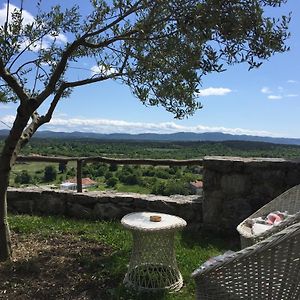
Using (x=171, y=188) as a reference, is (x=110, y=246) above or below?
below

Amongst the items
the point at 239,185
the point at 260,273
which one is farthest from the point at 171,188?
the point at 260,273

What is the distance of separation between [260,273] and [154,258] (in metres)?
1.87

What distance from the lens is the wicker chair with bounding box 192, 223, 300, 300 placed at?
2.00 m

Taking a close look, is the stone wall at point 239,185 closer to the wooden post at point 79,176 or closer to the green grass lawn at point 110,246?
the green grass lawn at point 110,246

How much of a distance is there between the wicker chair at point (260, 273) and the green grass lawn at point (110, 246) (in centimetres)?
151

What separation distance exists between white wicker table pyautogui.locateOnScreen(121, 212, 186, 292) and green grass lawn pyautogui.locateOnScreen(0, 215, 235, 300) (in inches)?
4.6

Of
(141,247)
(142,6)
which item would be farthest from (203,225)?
(142,6)

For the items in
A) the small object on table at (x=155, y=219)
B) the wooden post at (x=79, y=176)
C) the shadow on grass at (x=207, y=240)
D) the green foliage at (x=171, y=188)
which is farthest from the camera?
the green foliage at (x=171, y=188)

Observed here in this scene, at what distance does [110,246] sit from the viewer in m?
4.86

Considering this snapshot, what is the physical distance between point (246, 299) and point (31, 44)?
348cm

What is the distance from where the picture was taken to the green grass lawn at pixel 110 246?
3775mm

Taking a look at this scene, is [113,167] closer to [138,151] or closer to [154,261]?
[154,261]

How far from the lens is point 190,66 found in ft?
12.4

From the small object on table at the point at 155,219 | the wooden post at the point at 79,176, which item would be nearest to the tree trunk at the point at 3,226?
the small object on table at the point at 155,219
